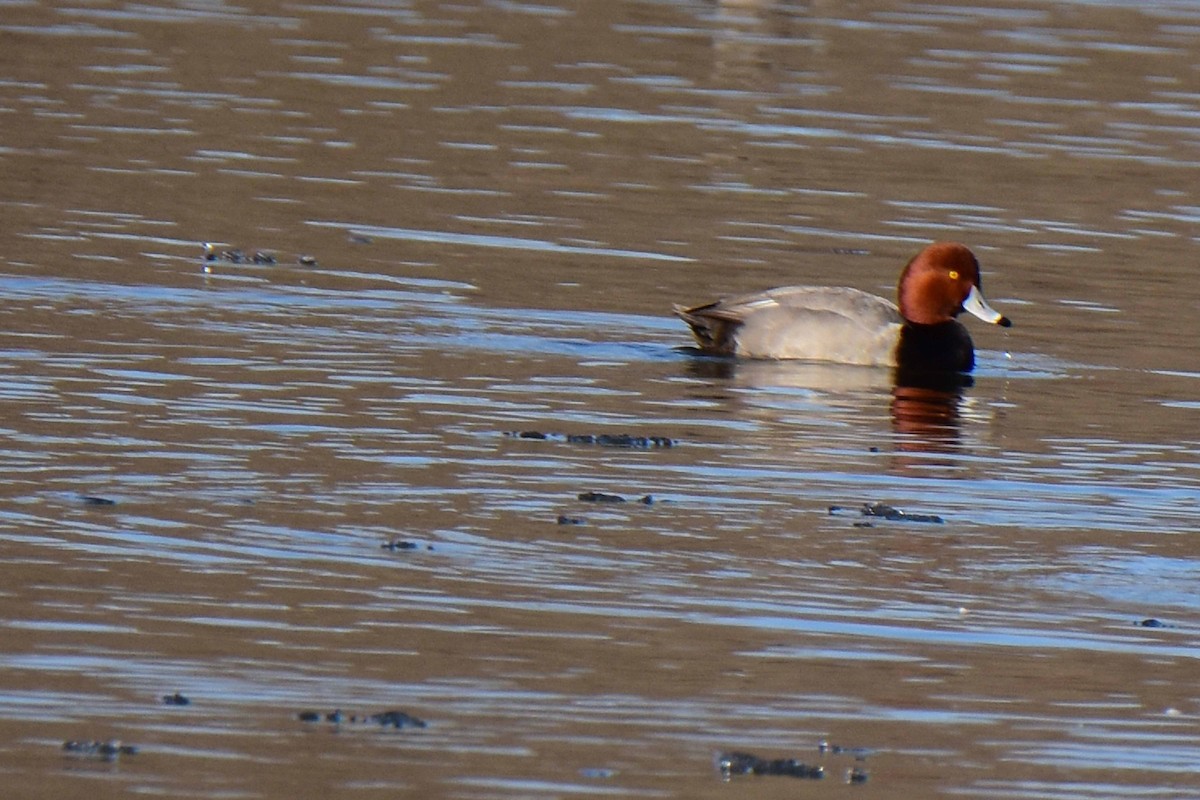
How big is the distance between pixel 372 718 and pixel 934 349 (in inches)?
305

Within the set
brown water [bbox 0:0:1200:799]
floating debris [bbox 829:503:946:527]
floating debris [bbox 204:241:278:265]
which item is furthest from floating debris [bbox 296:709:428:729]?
floating debris [bbox 204:241:278:265]

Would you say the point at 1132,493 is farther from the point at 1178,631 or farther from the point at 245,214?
the point at 245,214

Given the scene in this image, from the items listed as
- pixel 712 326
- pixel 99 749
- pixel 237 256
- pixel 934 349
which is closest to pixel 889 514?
pixel 99 749

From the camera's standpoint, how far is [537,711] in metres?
6.95

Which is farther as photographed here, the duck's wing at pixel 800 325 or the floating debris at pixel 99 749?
the duck's wing at pixel 800 325

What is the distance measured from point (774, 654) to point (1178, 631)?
4.66 ft

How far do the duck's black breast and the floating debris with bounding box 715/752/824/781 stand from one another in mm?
7543

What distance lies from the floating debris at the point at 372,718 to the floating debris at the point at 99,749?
50 cm

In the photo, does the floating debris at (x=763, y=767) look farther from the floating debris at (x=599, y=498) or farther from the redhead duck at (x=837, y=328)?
the redhead duck at (x=837, y=328)

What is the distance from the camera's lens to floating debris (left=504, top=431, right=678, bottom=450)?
11.0 m

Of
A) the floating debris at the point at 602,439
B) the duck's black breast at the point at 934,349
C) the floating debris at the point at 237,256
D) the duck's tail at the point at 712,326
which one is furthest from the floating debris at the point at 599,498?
the floating debris at the point at 237,256

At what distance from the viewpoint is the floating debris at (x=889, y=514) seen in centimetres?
976

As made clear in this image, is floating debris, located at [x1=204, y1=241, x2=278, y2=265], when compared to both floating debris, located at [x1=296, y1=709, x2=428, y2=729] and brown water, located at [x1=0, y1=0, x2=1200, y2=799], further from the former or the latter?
floating debris, located at [x1=296, y1=709, x2=428, y2=729]

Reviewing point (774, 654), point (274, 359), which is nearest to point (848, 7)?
point (274, 359)
